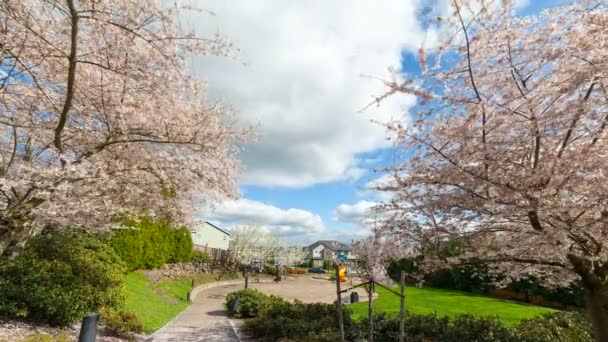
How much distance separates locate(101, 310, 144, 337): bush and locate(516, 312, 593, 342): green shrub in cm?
1004

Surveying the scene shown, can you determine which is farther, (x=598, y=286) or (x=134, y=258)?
(x=134, y=258)

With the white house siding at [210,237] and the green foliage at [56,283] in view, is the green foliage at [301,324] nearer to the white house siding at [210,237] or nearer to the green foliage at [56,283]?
the green foliage at [56,283]

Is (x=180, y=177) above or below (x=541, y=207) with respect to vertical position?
above

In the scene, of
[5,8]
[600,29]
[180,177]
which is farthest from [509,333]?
[5,8]

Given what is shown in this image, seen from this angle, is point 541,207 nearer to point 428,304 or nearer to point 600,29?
point 600,29

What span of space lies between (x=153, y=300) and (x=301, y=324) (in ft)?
26.1

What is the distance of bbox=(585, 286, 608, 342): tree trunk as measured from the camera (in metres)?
5.37

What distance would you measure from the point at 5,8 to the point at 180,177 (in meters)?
3.66

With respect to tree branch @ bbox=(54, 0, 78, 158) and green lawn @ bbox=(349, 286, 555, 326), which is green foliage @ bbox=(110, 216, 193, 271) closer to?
tree branch @ bbox=(54, 0, 78, 158)

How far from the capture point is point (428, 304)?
61.4ft

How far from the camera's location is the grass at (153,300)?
1209 cm

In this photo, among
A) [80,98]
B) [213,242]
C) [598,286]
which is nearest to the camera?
[598,286]

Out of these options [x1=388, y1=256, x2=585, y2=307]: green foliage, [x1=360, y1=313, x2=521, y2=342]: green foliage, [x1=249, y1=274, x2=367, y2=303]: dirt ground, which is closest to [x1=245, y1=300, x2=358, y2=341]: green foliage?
[x1=360, y1=313, x2=521, y2=342]: green foliage

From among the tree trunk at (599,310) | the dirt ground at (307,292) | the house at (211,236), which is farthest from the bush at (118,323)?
the house at (211,236)
